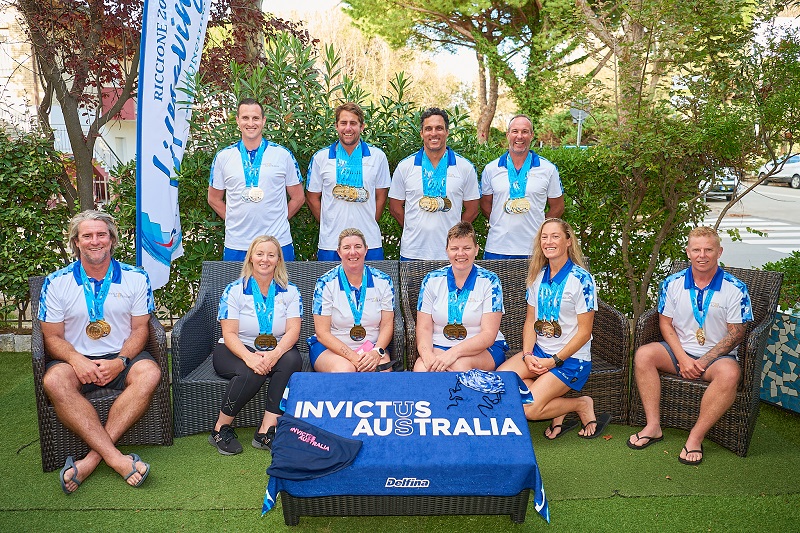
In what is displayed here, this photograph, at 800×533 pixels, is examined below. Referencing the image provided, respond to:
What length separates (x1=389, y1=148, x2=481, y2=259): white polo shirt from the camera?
4668 mm

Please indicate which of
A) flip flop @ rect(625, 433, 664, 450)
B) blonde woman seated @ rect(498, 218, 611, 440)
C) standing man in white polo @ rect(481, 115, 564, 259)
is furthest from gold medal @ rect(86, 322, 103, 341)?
flip flop @ rect(625, 433, 664, 450)

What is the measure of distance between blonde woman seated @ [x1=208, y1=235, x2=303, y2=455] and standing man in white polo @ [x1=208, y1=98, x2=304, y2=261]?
659 mm

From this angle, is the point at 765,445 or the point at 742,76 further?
the point at 742,76

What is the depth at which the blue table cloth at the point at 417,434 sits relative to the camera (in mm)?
2795

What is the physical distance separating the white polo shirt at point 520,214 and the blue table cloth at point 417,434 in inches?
59.1

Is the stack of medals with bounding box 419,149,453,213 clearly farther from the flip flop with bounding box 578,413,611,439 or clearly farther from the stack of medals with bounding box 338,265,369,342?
the flip flop with bounding box 578,413,611,439

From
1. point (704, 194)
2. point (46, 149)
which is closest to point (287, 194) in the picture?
point (46, 149)

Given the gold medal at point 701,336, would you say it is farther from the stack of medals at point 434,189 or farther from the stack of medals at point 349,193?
the stack of medals at point 349,193

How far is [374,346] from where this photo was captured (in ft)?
13.2

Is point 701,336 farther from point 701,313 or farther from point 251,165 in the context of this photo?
point 251,165

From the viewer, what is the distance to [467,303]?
157 inches

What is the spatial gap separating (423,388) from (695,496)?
144 centimetres

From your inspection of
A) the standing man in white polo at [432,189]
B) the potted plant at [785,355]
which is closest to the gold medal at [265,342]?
the standing man in white polo at [432,189]

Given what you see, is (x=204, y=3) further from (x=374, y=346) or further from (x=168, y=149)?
(x=374, y=346)
